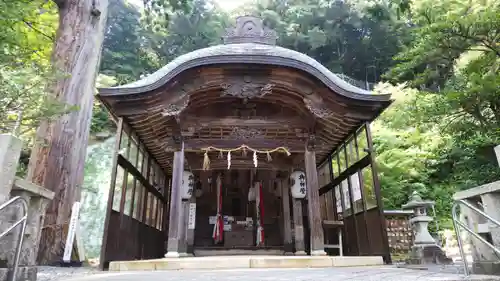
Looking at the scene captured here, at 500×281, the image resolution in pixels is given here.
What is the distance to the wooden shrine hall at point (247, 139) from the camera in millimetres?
7477

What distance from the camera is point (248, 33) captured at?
9898mm

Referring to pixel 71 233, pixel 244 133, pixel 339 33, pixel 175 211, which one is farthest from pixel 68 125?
pixel 339 33

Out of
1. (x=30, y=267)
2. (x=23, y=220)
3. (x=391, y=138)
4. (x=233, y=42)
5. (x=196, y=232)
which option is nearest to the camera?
(x=23, y=220)

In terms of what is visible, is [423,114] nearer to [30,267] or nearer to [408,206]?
[408,206]

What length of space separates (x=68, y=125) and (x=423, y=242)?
9876 millimetres

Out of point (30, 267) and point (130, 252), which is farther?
point (130, 252)

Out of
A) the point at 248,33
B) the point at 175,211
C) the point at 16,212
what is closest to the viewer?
the point at 16,212

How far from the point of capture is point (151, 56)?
27547 millimetres

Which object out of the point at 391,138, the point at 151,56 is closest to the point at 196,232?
the point at 391,138

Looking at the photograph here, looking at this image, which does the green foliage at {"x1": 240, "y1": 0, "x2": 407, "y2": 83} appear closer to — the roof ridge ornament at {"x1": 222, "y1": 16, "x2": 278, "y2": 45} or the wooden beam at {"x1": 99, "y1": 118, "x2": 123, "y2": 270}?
the roof ridge ornament at {"x1": 222, "y1": 16, "x2": 278, "y2": 45}

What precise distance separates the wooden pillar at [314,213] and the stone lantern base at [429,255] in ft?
8.50

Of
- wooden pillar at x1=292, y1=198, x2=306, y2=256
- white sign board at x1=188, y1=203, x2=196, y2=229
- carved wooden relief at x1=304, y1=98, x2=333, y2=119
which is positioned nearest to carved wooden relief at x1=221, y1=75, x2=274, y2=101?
carved wooden relief at x1=304, y1=98, x2=333, y2=119

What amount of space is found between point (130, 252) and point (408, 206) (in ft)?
25.3

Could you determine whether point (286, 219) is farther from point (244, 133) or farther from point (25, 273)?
point (25, 273)
